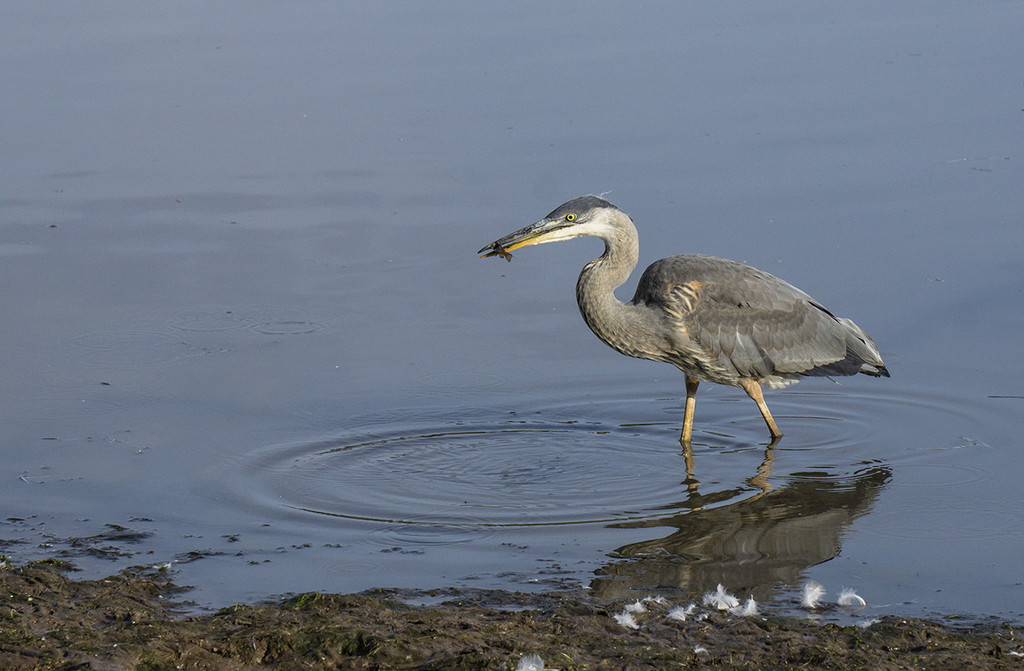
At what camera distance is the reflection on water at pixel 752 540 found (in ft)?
20.1

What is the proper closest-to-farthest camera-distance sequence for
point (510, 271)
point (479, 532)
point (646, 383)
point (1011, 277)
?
point (479, 532) < point (646, 383) < point (1011, 277) < point (510, 271)

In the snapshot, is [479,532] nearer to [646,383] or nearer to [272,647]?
[272,647]

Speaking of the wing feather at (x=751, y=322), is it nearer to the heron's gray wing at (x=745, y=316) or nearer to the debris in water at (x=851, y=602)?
the heron's gray wing at (x=745, y=316)

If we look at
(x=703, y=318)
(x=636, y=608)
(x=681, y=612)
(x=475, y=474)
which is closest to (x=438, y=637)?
(x=636, y=608)

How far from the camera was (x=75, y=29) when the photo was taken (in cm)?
1888

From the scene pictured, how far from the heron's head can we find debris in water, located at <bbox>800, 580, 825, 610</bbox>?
9.39 feet

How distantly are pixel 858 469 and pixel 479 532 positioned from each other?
2345 mm

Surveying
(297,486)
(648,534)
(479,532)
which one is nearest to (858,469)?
(648,534)

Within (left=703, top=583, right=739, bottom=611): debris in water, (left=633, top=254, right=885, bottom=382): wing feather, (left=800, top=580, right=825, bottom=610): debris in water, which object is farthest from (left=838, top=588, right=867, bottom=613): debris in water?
(left=633, top=254, right=885, bottom=382): wing feather

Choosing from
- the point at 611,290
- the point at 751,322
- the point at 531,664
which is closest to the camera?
the point at 531,664

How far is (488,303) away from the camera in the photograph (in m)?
10.3

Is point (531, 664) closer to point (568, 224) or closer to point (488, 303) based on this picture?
point (568, 224)

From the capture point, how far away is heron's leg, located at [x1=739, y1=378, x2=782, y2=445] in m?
8.40

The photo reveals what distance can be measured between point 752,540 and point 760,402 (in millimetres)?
1862
